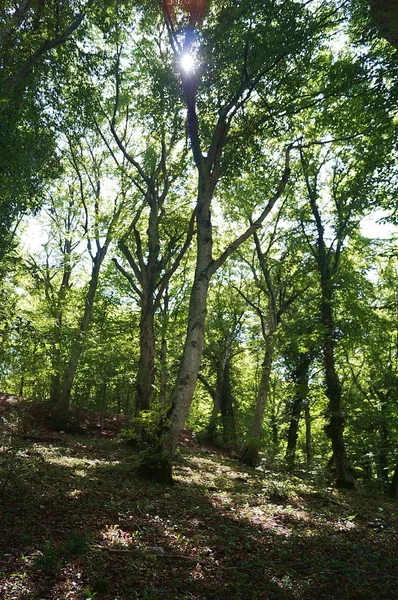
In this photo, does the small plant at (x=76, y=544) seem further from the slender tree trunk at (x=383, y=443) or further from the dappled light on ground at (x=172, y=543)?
the slender tree trunk at (x=383, y=443)

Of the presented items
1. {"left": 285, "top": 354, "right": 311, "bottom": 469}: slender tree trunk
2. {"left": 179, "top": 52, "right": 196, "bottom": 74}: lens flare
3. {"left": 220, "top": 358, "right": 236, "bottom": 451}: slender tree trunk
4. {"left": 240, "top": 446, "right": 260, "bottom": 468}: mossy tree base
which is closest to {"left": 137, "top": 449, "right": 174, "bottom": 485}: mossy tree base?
{"left": 285, "top": 354, "right": 311, "bottom": 469}: slender tree trunk

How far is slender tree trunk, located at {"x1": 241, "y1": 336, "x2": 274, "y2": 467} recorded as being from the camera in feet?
53.2

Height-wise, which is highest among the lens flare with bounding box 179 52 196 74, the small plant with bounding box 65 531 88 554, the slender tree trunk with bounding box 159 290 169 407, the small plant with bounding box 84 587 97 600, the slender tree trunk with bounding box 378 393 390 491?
the lens flare with bounding box 179 52 196 74

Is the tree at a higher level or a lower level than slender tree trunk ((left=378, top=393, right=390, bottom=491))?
higher

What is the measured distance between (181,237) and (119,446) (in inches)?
349

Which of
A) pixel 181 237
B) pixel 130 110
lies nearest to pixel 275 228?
pixel 181 237

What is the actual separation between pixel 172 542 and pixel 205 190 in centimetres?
755

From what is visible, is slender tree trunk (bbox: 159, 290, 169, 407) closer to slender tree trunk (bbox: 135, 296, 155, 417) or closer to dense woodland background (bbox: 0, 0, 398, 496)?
dense woodland background (bbox: 0, 0, 398, 496)

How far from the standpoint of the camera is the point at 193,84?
30.3 ft

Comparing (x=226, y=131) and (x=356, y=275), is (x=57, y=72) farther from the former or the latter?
(x=356, y=275)

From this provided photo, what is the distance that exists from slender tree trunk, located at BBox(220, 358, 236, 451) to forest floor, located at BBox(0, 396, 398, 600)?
54.9 feet

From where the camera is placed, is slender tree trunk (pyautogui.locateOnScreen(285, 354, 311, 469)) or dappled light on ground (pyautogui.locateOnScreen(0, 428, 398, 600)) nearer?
dappled light on ground (pyautogui.locateOnScreen(0, 428, 398, 600))

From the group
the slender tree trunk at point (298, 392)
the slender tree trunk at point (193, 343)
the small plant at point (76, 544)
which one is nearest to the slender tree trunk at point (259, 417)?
the slender tree trunk at point (298, 392)

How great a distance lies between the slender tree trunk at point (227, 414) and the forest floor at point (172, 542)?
16.7 m
